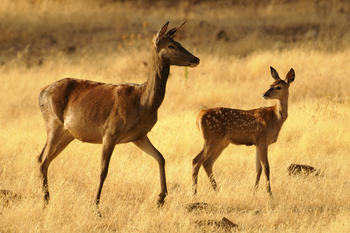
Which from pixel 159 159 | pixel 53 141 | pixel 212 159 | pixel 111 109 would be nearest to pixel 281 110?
pixel 212 159

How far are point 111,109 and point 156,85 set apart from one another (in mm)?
598

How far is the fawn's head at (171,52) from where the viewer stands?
8438 mm

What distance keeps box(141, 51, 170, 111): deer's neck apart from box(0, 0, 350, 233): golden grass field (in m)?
1.21

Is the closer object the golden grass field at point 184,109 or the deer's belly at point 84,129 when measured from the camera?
the golden grass field at point 184,109

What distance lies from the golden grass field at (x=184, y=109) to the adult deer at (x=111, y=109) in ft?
1.98

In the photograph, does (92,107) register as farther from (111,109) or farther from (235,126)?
(235,126)

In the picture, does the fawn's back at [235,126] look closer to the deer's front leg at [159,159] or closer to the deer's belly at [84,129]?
the deer's front leg at [159,159]

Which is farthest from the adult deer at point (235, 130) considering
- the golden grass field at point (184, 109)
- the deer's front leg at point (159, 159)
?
the deer's front leg at point (159, 159)

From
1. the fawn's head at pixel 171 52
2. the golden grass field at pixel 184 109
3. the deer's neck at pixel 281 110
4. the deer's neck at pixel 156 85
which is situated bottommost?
the golden grass field at pixel 184 109

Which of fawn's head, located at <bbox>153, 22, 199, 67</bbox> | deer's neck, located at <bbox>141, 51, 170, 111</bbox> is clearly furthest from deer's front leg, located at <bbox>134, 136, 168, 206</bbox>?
fawn's head, located at <bbox>153, 22, 199, 67</bbox>

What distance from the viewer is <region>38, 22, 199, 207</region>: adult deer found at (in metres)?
8.44

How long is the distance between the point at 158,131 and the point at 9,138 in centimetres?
252

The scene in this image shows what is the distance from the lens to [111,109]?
28.1 feet

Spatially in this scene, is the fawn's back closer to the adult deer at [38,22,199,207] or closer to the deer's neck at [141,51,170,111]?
the adult deer at [38,22,199,207]
